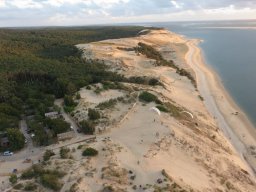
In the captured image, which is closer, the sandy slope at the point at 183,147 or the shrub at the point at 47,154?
the sandy slope at the point at 183,147

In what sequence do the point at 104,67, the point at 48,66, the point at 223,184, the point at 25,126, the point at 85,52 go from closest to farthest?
the point at 223,184
the point at 25,126
the point at 48,66
the point at 104,67
the point at 85,52

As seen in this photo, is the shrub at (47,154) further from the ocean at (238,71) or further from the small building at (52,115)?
the ocean at (238,71)

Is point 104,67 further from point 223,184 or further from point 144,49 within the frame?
point 223,184

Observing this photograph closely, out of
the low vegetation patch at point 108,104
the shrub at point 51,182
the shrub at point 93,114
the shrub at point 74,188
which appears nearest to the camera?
the shrub at point 74,188

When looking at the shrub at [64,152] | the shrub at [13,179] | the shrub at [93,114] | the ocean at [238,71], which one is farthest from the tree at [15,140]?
the ocean at [238,71]

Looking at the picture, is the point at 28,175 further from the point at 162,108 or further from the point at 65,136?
the point at 162,108

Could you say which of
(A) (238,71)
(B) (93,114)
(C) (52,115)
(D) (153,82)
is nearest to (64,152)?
(B) (93,114)

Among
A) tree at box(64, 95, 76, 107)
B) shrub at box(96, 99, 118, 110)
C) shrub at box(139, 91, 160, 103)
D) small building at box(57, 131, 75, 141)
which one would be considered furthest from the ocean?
small building at box(57, 131, 75, 141)

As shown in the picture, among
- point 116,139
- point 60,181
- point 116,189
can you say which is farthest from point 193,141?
point 60,181
